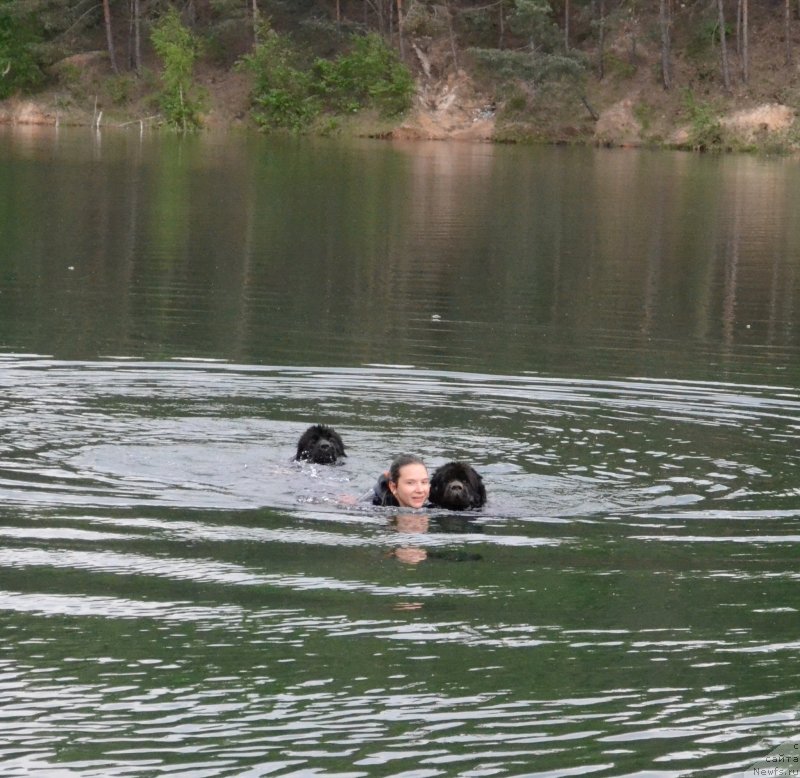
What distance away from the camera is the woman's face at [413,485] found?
1022 cm

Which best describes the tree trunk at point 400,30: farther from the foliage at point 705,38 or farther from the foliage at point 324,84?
the foliage at point 705,38

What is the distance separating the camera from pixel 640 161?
191 ft

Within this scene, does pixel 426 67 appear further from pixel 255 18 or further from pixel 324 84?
pixel 255 18

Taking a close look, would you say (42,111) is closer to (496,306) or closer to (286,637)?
(496,306)

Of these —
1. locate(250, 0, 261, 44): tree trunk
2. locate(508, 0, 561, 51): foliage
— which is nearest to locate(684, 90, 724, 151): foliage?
locate(508, 0, 561, 51): foliage

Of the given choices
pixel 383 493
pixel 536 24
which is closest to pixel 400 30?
pixel 536 24

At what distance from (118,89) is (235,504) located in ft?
233

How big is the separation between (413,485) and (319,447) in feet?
5.54

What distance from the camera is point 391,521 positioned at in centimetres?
1049

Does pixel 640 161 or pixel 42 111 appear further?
pixel 42 111

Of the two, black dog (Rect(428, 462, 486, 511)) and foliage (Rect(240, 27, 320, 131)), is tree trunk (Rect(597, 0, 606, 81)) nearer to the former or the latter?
foliage (Rect(240, 27, 320, 131))

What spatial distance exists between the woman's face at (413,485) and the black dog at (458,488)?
0.68ft

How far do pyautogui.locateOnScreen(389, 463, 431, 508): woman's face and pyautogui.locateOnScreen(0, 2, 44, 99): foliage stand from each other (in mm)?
73224

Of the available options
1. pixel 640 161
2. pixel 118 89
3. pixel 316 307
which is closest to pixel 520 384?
pixel 316 307
